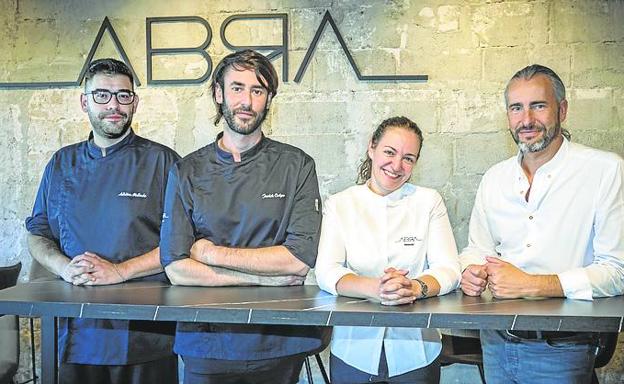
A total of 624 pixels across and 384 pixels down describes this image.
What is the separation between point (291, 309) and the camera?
2.08 m

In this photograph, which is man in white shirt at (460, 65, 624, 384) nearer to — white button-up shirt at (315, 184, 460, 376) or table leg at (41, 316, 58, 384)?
white button-up shirt at (315, 184, 460, 376)

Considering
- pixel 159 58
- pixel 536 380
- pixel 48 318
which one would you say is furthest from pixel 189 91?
pixel 536 380

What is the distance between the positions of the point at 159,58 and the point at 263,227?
2.00m

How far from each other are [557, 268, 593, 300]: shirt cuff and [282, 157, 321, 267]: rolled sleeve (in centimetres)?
80

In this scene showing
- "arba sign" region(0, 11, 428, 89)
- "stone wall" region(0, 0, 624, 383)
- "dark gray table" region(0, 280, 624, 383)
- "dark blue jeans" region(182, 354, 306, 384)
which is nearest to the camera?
"dark gray table" region(0, 280, 624, 383)

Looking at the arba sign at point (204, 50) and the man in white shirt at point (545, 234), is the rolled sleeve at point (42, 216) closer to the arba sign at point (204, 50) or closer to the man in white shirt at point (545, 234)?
the arba sign at point (204, 50)

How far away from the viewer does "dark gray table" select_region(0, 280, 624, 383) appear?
198 cm

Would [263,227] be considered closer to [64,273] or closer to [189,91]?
[64,273]

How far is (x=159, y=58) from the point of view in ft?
13.6

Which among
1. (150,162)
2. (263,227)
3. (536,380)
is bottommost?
(536,380)

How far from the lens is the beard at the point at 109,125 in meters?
2.75

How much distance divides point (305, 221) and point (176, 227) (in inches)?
17.3

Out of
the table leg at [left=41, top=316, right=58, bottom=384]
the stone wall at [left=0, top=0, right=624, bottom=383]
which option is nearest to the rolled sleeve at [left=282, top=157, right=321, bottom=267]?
the table leg at [left=41, top=316, right=58, bottom=384]

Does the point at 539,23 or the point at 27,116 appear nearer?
the point at 539,23
